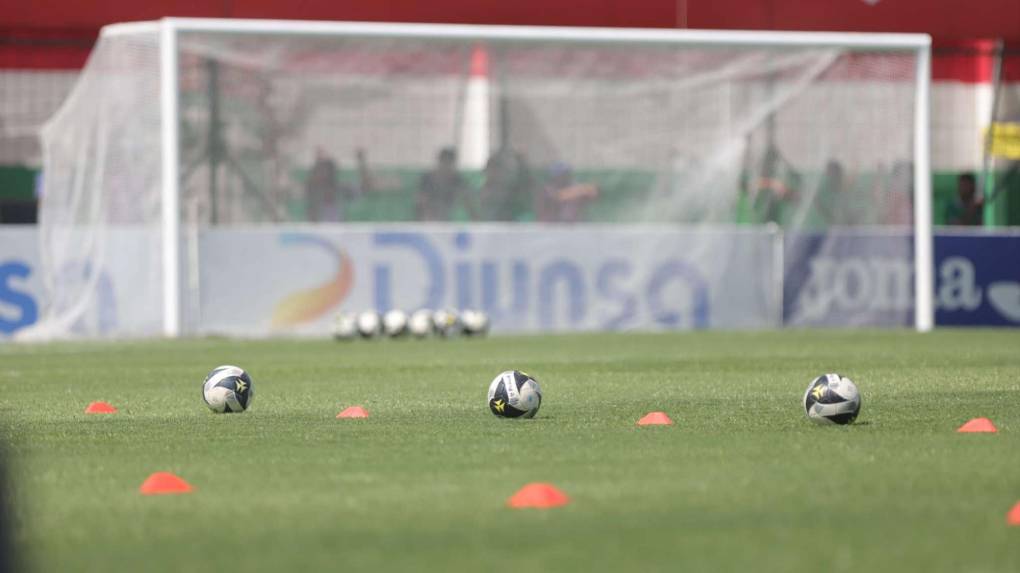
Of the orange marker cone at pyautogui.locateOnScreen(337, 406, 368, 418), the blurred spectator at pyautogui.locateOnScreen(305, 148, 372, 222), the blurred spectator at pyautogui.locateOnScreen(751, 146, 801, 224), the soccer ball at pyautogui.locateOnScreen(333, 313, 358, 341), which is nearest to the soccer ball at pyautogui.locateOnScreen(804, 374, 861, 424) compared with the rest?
the orange marker cone at pyautogui.locateOnScreen(337, 406, 368, 418)

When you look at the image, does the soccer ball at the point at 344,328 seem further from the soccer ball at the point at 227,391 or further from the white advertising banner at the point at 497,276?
the soccer ball at the point at 227,391

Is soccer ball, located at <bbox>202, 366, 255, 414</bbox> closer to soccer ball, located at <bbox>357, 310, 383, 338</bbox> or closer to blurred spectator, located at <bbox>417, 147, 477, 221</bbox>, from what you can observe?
soccer ball, located at <bbox>357, 310, 383, 338</bbox>

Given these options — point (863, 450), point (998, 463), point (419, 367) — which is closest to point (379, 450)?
point (863, 450)

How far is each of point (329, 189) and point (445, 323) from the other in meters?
2.89

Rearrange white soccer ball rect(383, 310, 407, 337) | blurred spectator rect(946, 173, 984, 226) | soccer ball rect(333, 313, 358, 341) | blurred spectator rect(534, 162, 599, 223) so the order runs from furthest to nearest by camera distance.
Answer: blurred spectator rect(946, 173, 984, 226), blurred spectator rect(534, 162, 599, 223), white soccer ball rect(383, 310, 407, 337), soccer ball rect(333, 313, 358, 341)

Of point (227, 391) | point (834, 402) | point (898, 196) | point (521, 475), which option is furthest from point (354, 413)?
point (898, 196)

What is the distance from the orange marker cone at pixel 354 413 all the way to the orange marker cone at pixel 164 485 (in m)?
3.76

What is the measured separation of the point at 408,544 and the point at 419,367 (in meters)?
11.6

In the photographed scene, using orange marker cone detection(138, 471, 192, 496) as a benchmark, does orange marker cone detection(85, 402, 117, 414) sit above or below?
below

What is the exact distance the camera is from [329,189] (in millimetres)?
26031

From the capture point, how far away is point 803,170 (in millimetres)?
27438

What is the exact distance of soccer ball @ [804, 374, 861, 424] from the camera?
33.3ft

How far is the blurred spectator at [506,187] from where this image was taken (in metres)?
26.3

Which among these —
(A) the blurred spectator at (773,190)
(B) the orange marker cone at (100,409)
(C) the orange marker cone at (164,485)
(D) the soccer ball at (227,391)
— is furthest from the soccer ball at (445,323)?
(C) the orange marker cone at (164,485)
